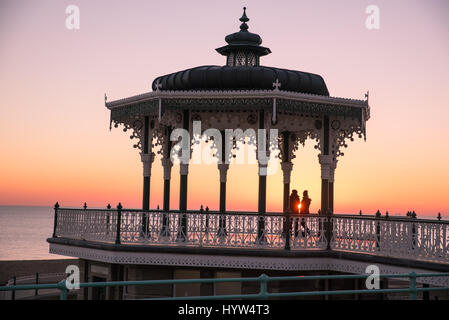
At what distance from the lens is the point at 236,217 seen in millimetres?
16781

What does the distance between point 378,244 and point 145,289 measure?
6.28 m

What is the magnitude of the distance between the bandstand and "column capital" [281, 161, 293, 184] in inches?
35.4

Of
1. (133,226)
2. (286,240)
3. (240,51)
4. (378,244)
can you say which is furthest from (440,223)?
(240,51)

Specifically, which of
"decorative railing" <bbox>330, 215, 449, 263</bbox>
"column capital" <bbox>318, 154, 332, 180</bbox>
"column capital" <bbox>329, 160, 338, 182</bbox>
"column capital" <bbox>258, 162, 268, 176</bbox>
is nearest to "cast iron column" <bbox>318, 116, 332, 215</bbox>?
"column capital" <bbox>318, 154, 332, 180</bbox>

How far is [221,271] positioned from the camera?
Answer: 57.3 feet

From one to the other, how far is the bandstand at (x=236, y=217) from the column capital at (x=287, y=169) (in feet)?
2.95

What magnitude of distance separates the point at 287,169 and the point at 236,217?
567 cm

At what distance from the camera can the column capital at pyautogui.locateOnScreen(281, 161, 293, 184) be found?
22.0 m

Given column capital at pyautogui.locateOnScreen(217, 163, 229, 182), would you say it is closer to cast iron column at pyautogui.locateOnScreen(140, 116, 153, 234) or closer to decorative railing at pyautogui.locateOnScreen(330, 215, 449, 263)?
cast iron column at pyautogui.locateOnScreen(140, 116, 153, 234)

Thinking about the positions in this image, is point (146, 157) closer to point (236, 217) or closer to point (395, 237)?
point (236, 217)

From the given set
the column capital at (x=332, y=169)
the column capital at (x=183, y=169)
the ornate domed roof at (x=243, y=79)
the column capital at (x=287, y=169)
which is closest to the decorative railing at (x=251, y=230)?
the column capital at (x=183, y=169)

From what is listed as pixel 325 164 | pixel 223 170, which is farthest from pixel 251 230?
pixel 223 170

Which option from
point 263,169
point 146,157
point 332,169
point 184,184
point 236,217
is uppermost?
point 146,157
